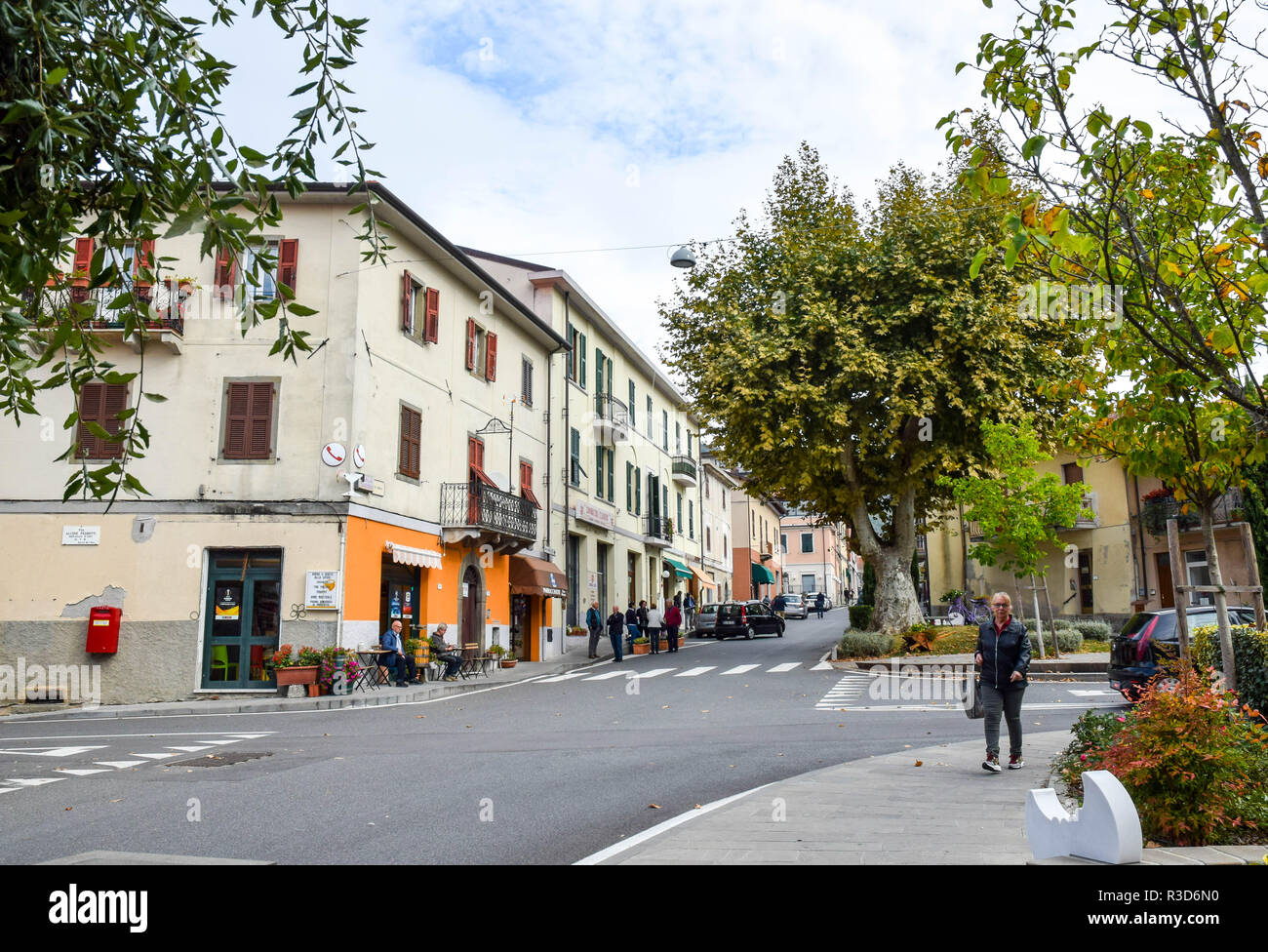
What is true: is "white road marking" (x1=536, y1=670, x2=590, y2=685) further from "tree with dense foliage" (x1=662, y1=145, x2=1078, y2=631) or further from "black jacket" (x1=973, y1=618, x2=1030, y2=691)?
"black jacket" (x1=973, y1=618, x2=1030, y2=691)

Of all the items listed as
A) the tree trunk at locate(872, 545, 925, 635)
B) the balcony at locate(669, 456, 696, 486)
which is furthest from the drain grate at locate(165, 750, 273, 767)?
the balcony at locate(669, 456, 696, 486)

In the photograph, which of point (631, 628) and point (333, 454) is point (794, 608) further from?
point (333, 454)

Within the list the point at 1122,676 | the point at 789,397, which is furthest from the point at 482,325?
the point at 1122,676

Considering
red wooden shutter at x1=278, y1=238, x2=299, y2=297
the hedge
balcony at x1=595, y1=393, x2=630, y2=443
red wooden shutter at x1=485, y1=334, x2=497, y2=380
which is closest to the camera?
the hedge

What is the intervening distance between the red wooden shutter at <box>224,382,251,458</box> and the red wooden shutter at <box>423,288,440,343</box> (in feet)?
15.7

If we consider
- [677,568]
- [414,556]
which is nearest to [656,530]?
[677,568]

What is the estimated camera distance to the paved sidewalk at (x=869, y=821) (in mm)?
5844

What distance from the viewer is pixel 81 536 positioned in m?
20.1

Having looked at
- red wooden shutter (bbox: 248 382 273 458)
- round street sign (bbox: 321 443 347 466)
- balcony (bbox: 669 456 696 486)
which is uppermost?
balcony (bbox: 669 456 696 486)

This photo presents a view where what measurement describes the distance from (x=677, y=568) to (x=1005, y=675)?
36892 millimetres

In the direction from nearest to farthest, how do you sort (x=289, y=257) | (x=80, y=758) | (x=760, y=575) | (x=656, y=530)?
(x=80, y=758) → (x=289, y=257) → (x=656, y=530) → (x=760, y=575)

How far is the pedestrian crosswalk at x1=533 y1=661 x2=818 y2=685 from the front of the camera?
74.6ft
